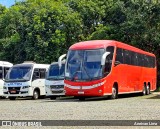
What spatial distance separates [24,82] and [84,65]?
5.79m

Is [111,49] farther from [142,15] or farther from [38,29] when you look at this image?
[38,29]

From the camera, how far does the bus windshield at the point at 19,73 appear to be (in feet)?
86.5

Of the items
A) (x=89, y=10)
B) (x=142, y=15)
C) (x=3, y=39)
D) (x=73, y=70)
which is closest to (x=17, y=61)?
(x=3, y=39)

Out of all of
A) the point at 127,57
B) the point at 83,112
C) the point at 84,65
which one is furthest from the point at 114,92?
the point at 83,112

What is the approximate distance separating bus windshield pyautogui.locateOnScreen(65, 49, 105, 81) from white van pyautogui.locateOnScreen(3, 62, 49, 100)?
16.1ft

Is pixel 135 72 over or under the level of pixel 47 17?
under

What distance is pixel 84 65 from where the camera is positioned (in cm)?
2186

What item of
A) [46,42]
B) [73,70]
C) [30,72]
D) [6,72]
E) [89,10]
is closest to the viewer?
[73,70]

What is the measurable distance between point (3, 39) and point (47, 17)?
262 inches

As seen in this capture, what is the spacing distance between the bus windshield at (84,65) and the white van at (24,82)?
4.91 metres

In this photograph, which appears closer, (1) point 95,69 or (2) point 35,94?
(1) point 95,69

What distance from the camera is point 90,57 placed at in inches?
869

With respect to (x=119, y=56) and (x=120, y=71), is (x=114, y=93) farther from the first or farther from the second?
(x=119, y=56)

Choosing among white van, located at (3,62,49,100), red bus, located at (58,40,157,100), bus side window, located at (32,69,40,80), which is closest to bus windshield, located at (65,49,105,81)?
red bus, located at (58,40,157,100)
